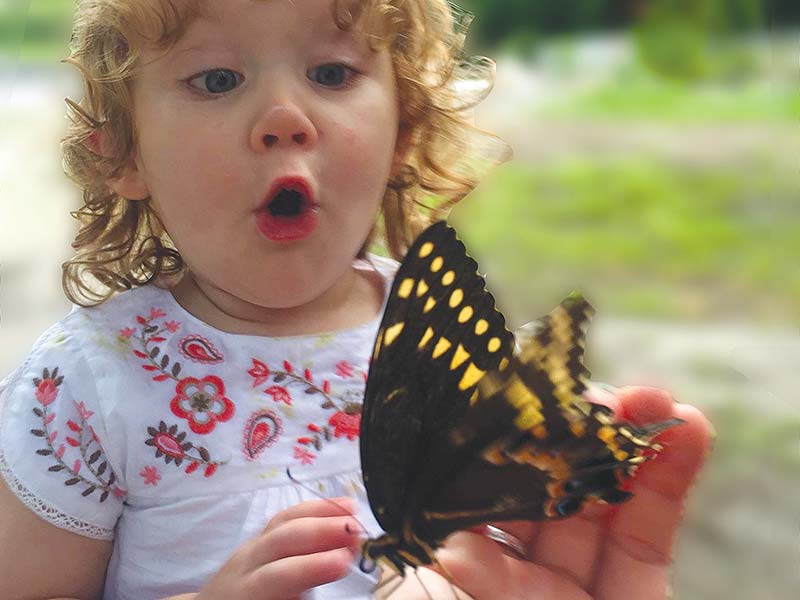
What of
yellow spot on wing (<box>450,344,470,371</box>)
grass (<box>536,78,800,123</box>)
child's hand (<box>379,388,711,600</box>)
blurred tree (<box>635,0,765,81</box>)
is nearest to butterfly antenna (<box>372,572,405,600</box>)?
child's hand (<box>379,388,711,600</box>)

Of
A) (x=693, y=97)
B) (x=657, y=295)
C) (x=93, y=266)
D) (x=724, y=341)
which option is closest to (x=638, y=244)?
(x=657, y=295)

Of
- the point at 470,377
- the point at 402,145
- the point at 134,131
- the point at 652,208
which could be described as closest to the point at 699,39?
the point at 652,208

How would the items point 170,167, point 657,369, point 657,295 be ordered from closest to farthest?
point 170,167 < point 657,369 < point 657,295

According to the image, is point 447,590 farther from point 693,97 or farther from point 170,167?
point 693,97

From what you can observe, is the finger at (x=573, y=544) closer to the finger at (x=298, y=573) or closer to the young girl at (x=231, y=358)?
the young girl at (x=231, y=358)

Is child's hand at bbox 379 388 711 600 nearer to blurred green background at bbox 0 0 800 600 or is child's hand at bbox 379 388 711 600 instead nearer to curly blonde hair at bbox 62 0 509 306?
blurred green background at bbox 0 0 800 600
